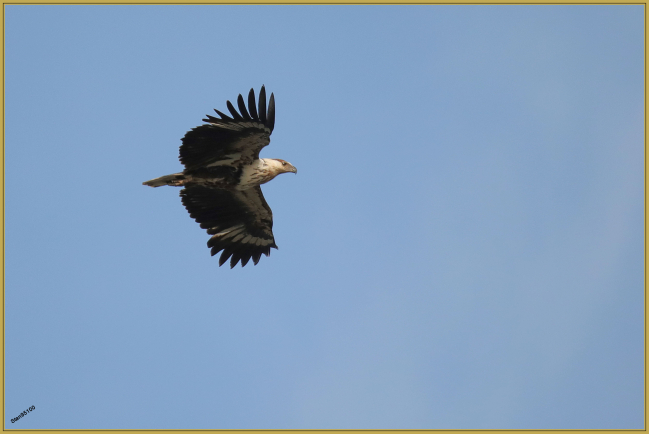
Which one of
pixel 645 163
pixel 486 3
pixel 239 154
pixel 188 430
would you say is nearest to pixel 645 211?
pixel 645 163

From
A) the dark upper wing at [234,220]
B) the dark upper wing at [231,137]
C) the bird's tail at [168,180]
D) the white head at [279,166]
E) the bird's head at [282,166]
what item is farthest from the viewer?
the dark upper wing at [234,220]

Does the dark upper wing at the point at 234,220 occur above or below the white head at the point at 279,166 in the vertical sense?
below

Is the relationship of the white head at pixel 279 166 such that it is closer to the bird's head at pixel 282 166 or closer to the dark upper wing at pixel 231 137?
the bird's head at pixel 282 166

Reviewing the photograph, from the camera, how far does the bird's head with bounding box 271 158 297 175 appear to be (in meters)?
14.7

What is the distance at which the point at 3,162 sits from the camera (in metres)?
13.6

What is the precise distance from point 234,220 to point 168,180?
2.09 metres

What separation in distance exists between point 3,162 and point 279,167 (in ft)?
18.2

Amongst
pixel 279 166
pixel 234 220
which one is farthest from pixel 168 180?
pixel 279 166

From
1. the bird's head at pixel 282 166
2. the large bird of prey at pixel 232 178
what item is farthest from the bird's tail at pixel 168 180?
the bird's head at pixel 282 166

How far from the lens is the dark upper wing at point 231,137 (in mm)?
13258

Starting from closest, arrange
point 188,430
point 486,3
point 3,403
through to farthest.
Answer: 1. point 188,430
2. point 3,403
3. point 486,3

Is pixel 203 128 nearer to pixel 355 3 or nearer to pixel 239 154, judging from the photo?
pixel 239 154

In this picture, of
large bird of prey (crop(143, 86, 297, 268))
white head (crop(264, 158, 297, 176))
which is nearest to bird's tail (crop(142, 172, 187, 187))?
large bird of prey (crop(143, 86, 297, 268))

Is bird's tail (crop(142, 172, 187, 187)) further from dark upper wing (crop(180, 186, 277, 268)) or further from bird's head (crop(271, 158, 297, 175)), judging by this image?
bird's head (crop(271, 158, 297, 175))
